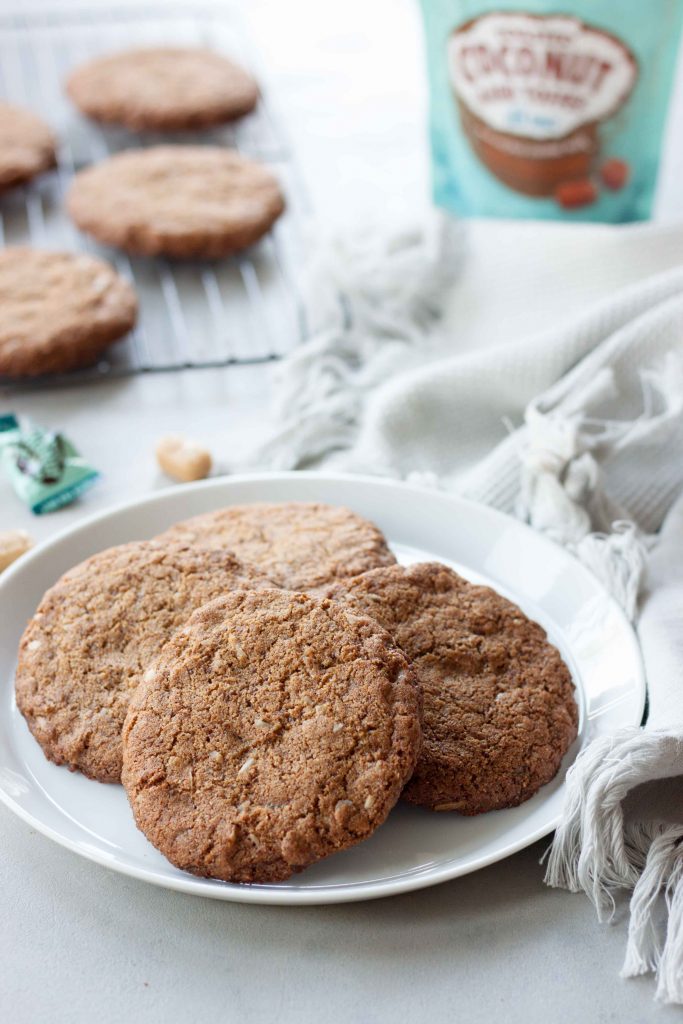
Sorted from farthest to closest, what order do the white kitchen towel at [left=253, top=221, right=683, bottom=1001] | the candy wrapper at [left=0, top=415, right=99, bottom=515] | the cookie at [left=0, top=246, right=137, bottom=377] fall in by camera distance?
the cookie at [left=0, top=246, right=137, bottom=377]
the candy wrapper at [left=0, top=415, right=99, bottom=515]
the white kitchen towel at [left=253, top=221, right=683, bottom=1001]

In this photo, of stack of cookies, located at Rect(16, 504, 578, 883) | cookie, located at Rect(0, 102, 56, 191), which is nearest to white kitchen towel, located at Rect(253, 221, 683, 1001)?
stack of cookies, located at Rect(16, 504, 578, 883)

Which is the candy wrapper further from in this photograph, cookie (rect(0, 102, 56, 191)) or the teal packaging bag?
the teal packaging bag

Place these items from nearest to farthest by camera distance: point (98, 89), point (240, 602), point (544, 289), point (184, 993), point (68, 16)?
point (184, 993)
point (240, 602)
point (544, 289)
point (98, 89)
point (68, 16)

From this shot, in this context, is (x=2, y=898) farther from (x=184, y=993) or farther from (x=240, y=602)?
(x=240, y=602)

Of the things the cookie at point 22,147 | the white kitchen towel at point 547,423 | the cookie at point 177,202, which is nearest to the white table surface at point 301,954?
the white kitchen towel at point 547,423

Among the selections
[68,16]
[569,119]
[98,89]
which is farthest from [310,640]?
[68,16]

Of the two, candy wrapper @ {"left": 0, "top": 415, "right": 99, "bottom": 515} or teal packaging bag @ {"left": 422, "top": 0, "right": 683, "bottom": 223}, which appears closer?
candy wrapper @ {"left": 0, "top": 415, "right": 99, "bottom": 515}

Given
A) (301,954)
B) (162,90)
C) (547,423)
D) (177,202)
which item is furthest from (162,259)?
(301,954)
